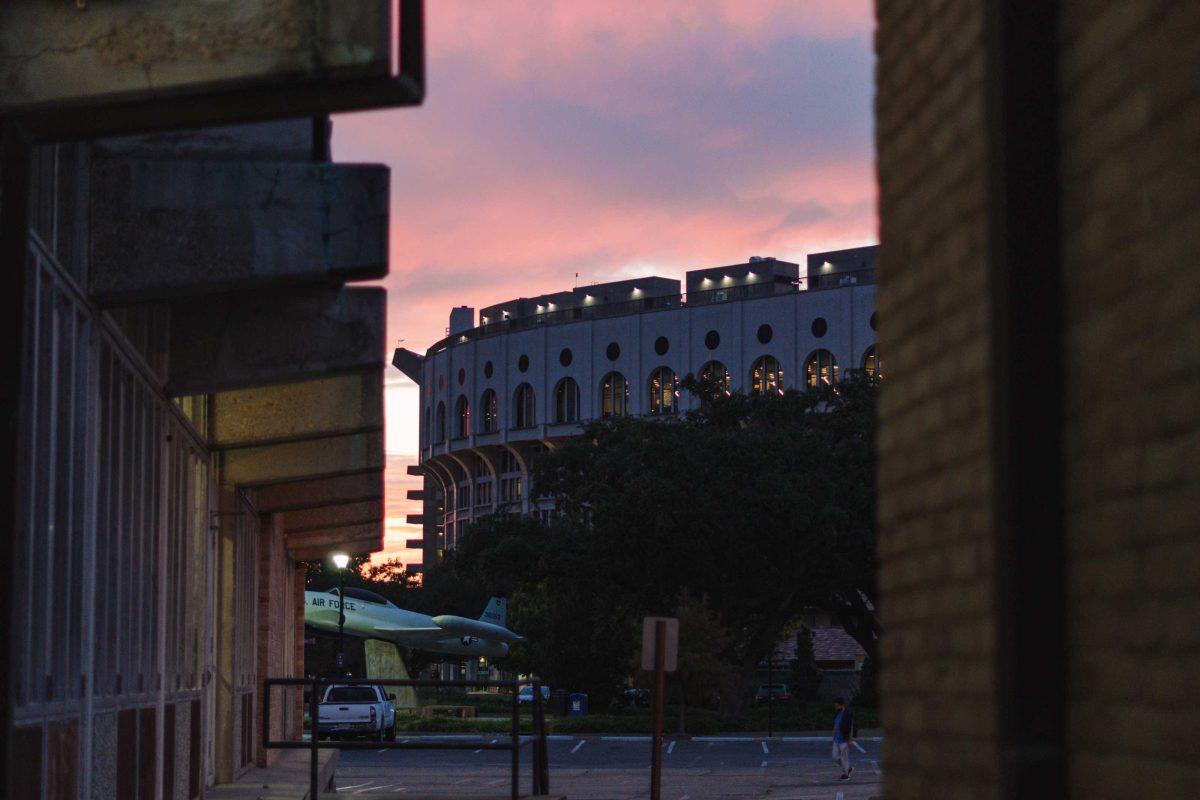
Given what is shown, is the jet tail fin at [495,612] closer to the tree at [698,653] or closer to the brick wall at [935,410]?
the tree at [698,653]

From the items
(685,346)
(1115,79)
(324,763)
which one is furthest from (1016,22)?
(685,346)

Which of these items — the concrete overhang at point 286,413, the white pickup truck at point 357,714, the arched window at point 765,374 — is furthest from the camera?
the arched window at point 765,374

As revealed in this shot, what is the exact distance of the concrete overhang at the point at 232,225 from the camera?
30.7 feet

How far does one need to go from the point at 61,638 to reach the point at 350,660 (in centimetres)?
11899

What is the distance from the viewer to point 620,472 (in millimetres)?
61250

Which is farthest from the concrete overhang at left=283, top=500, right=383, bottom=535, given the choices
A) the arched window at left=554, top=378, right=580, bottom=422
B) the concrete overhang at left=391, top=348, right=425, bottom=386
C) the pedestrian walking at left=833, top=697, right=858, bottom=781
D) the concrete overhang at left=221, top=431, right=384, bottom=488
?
the concrete overhang at left=391, top=348, right=425, bottom=386

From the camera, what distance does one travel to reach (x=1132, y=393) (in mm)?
3551

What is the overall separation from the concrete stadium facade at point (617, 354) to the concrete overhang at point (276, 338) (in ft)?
284

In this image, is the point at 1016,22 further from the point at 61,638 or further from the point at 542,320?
the point at 542,320

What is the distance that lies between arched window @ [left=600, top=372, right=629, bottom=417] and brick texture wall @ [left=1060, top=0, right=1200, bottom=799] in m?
112

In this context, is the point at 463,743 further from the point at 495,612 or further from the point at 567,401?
the point at 567,401

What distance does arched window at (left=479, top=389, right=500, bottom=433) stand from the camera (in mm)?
124562

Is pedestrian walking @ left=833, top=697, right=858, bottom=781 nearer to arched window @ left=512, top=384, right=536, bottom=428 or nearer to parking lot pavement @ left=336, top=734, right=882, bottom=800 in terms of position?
parking lot pavement @ left=336, top=734, right=882, bottom=800

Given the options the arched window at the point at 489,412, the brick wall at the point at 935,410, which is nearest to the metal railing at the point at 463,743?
the brick wall at the point at 935,410
